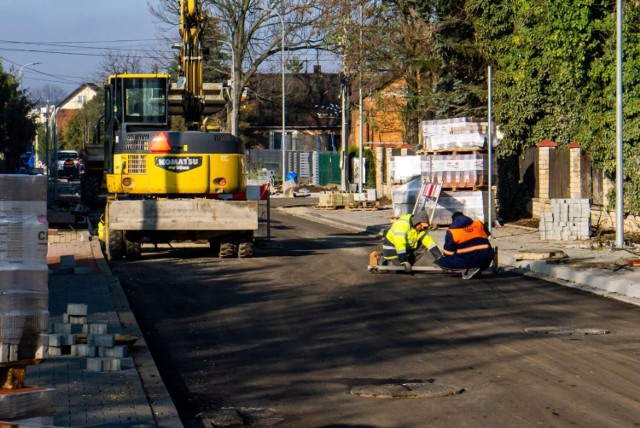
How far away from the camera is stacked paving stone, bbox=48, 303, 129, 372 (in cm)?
967

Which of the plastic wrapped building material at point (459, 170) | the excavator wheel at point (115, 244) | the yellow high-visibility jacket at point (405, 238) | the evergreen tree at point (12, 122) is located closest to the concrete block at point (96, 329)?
the yellow high-visibility jacket at point (405, 238)

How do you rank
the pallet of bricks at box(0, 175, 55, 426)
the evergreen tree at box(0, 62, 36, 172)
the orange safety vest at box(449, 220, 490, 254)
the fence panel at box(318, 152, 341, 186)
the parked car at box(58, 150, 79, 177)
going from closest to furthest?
1. the pallet of bricks at box(0, 175, 55, 426)
2. the orange safety vest at box(449, 220, 490, 254)
3. the evergreen tree at box(0, 62, 36, 172)
4. the fence panel at box(318, 152, 341, 186)
5. the parked car at box(58, 150, 79, 177)

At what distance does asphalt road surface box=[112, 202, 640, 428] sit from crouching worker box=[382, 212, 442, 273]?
0.35 metres

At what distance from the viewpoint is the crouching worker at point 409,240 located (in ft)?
57.4

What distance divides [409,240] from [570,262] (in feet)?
11.8

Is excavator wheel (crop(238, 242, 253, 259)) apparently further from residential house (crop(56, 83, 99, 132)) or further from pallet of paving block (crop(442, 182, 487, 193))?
residential house (crop(56, 83, 99, 132))

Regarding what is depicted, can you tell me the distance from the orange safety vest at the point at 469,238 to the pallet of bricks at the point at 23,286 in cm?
1093

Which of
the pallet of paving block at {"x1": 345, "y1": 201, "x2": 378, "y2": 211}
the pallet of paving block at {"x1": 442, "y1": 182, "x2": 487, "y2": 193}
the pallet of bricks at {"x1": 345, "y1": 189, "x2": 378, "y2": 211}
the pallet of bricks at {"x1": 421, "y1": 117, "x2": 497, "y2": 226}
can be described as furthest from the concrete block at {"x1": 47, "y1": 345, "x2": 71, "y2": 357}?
the pallet of bricks at {"x1": 345, "y1": 189, "x2": 378, "y2": 211}

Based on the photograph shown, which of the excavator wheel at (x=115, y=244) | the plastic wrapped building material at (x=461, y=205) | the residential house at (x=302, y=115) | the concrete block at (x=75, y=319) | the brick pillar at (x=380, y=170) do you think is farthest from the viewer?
the residential house at (x=302, y=115)

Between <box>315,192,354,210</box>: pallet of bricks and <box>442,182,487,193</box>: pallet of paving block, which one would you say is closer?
<box>442,182,487,193</box>: pallet of paving block

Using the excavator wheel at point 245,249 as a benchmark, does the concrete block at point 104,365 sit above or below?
below

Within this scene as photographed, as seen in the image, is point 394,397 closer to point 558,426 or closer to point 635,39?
point 558,426

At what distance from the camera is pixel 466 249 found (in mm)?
17562

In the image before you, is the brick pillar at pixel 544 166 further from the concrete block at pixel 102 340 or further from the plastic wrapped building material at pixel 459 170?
the concrete block at pixel 102 340
